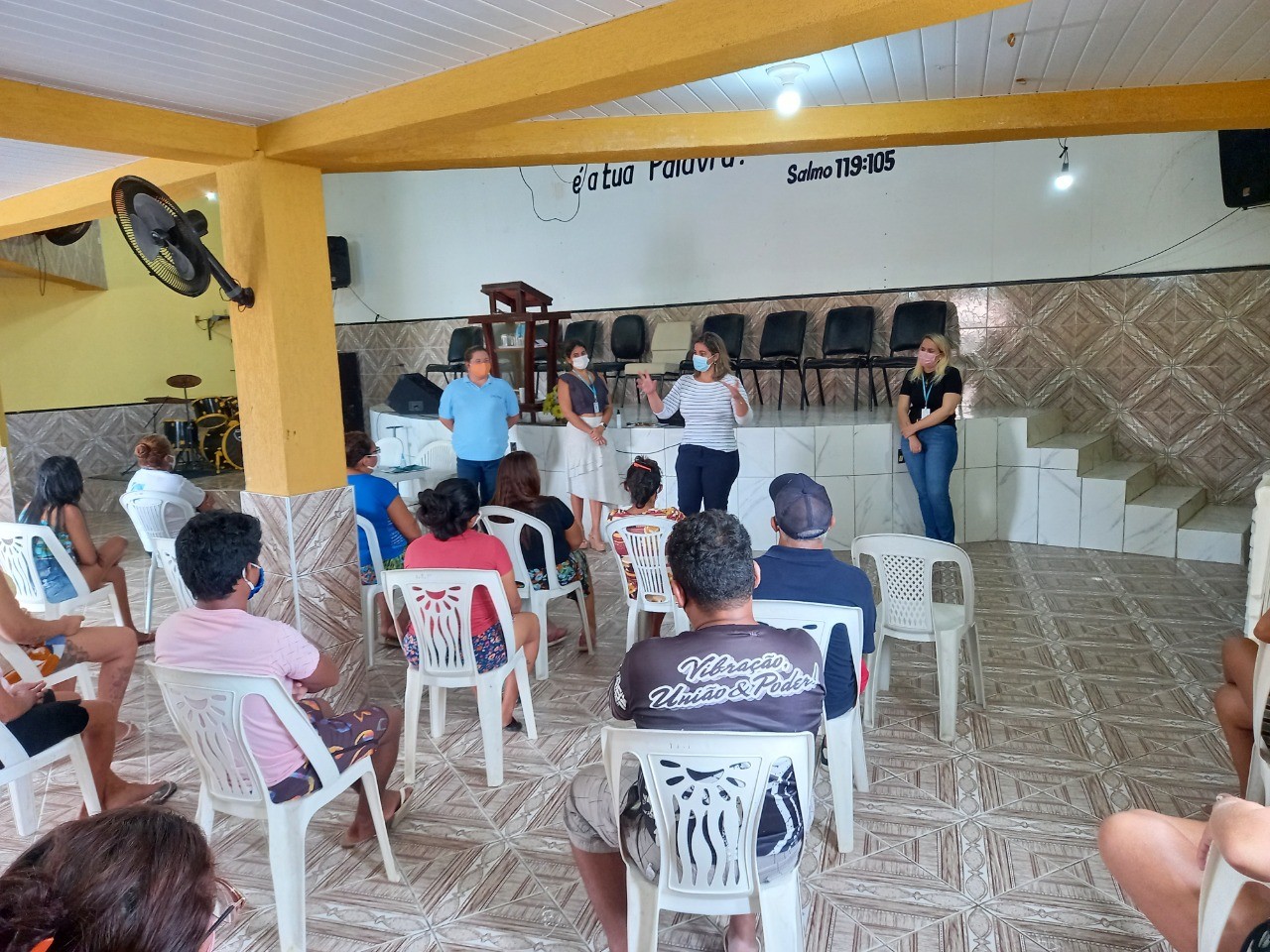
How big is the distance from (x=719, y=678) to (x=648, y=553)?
1899 millimetres

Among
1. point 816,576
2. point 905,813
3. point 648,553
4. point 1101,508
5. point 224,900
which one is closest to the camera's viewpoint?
point 224,900

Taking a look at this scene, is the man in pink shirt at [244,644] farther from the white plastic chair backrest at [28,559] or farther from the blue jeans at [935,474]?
the blue jeans at [935,474]

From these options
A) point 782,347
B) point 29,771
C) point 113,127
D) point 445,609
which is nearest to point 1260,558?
point 445,609

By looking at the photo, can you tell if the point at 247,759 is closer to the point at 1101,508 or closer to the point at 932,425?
the point at 932,425

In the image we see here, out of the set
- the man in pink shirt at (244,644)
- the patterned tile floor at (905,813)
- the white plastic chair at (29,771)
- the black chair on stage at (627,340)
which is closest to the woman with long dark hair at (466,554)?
the patterned tile floor at (905,813)

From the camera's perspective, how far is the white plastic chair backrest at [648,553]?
140 inches

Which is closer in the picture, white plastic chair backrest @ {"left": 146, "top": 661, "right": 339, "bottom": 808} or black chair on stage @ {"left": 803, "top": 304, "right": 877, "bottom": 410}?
white plastic chair backrest @ {"left": 146, "top": 661, "right": 339, "bottom": 808}

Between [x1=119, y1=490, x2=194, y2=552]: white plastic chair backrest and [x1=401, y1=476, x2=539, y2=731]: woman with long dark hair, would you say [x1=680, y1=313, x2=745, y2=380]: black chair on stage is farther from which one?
[x1=401, y1=476, x2=539, y2=731]: woman with long dark hair

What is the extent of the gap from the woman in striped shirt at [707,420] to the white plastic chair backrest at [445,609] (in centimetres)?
212

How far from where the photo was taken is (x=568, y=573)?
391 cm

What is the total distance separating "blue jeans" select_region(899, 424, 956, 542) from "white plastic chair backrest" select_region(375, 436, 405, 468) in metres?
4.81

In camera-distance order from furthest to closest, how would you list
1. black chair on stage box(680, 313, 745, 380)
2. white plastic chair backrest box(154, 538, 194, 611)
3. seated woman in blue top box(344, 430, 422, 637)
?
1. black chair on stage box(680, 313, 745, 380)
2. seated woman in blue top box(344, 430, 422, 637)
3. white plastic chair backrest box(154, 538, 194, 611)

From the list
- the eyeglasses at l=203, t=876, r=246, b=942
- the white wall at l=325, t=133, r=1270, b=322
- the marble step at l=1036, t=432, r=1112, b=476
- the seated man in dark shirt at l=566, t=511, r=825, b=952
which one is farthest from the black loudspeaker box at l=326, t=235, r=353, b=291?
the eyeglasses at l=203, t=876, r=246, b=942

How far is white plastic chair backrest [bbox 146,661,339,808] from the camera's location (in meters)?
2.01
